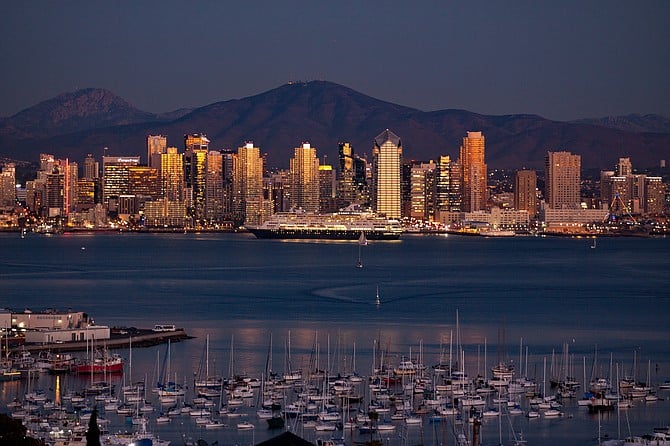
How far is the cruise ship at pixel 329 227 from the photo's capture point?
8956cm

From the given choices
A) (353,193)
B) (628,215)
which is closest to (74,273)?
(353,193)

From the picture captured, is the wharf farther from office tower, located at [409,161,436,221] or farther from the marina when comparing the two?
office tower, located at [409,161,436,221]

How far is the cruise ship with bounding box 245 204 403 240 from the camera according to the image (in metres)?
89.6

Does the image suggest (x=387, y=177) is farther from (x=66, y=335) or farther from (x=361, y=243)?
(x=66, y=335)

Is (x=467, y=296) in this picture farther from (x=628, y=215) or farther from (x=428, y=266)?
(x=628, y=215)

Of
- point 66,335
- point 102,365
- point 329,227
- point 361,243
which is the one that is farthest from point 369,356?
point 329,227

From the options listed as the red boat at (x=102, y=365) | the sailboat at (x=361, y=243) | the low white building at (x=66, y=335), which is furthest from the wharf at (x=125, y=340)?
the sailboat at (x=361, y=243)

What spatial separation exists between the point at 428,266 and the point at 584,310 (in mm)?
21405

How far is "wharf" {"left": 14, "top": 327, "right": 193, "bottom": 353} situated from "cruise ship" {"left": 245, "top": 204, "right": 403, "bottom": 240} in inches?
2447

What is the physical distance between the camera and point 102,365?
21.1 m

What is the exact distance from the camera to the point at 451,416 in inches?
709

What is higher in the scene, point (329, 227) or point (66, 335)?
point (329, 227)

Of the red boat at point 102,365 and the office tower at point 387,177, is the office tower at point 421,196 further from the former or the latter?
the red boat at point 102,365

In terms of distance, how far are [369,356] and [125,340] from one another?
14.0 feet
